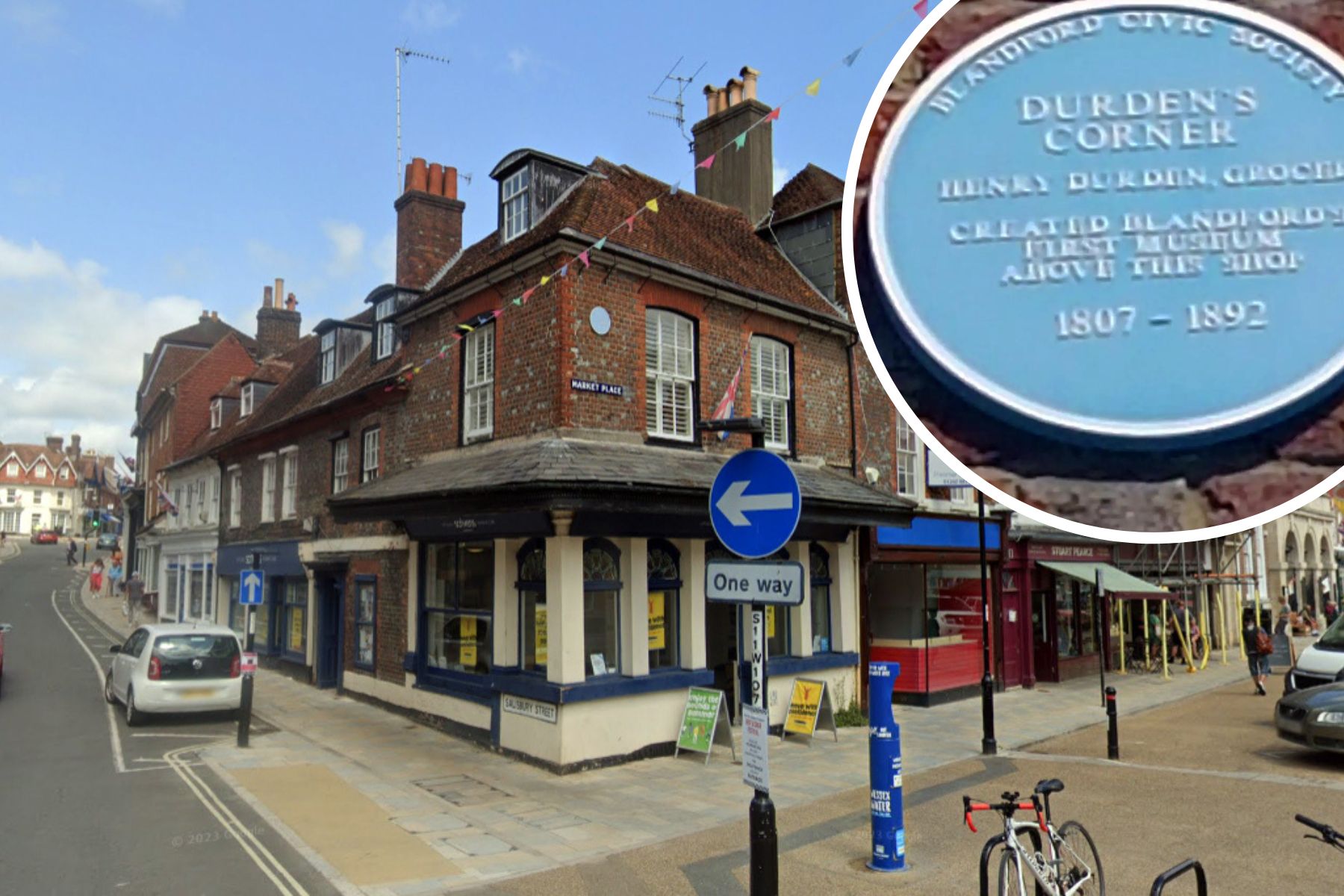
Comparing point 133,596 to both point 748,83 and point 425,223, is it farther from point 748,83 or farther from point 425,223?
point 748,83

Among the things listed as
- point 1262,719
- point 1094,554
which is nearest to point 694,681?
point 1262,719

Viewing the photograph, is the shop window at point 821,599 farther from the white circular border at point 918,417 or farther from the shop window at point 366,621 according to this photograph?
the white circular border at point 918,417

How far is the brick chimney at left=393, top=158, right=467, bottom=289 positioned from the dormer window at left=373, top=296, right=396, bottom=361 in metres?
0.62

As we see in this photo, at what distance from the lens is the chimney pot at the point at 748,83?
56.1 feet

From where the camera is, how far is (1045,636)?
19.4m

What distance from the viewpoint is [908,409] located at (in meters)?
1.65

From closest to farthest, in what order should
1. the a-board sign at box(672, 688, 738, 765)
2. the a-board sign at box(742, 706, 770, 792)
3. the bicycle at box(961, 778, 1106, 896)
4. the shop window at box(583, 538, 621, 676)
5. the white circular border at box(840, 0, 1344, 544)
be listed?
the white circular border at box(840, 0, 1344, 544) < the bicycle at box(961, 778, 1106, 896) < the a-board sign at box(742, 706, 770, 792) < the a-board sign at box(672, 688, 738, 765) < the shop window at box(583, 538, 621, 676)

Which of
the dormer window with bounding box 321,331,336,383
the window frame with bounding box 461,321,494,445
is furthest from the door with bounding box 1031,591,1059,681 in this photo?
the dormer window with bounding box 321,331,336,383

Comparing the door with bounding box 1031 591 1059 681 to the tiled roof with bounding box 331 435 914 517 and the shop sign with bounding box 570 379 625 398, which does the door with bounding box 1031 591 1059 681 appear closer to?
the tiled roof with bounding box 331 435 914 517

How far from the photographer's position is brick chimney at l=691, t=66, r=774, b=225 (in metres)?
17.2

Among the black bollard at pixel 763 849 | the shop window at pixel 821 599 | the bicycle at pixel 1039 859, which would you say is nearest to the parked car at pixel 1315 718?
the shop window at pixel 821 599

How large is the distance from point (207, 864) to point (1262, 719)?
14.9 metres

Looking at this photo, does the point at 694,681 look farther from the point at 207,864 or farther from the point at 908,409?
the point at 908,409

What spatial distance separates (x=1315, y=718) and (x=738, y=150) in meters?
12.9
